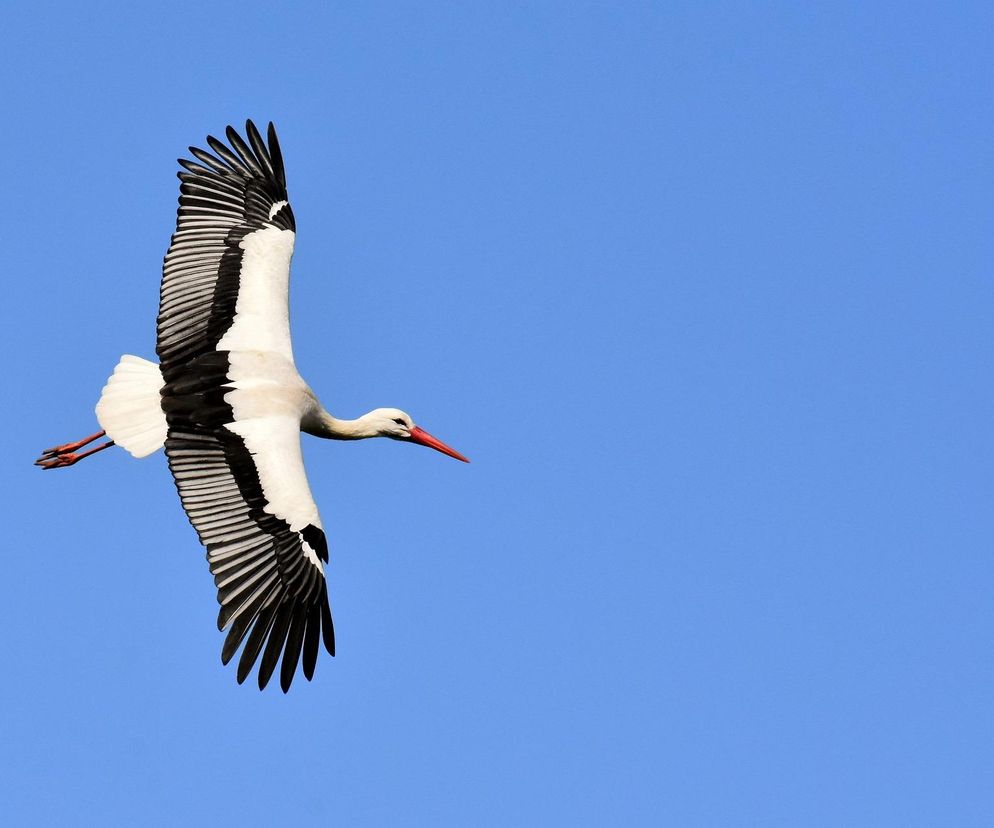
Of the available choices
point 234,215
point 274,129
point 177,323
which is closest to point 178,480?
point 177,323

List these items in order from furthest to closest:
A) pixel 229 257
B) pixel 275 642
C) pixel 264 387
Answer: pixel 229 257 < pixel 264 387 < pixel 275 642

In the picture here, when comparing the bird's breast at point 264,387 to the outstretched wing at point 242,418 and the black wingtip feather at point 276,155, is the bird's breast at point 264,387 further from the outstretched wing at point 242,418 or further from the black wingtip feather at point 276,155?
the black wingtip feather at point 276,155

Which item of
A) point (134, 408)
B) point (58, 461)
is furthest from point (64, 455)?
point (134, 408)

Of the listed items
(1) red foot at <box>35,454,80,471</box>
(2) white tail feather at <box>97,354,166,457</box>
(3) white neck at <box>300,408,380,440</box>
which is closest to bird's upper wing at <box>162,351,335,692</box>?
(2) white tail feather at <box>97,354,166,457</box>

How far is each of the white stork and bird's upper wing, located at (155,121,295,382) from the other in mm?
11

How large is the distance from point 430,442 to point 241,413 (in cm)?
254

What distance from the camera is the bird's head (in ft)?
46.3

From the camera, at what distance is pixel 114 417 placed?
12586mm

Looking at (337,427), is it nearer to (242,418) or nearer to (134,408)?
(242,418)

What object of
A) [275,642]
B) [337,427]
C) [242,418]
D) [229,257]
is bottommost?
[275,642]

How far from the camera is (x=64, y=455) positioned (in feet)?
46.6

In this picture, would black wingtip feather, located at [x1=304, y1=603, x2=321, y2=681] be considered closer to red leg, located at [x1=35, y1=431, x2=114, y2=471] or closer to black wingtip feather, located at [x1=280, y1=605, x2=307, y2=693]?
black wingtip feather, located at [x1=280, y1=605, x2=307, y2=693]

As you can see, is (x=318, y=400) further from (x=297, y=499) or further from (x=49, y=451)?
(x=49, y=451)

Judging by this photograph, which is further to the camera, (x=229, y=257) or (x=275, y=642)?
(x=229, y=257)
